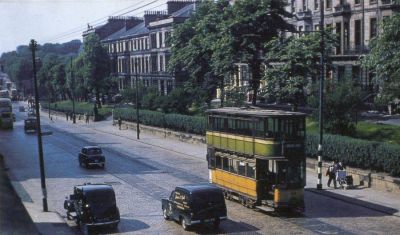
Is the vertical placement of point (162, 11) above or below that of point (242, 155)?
above

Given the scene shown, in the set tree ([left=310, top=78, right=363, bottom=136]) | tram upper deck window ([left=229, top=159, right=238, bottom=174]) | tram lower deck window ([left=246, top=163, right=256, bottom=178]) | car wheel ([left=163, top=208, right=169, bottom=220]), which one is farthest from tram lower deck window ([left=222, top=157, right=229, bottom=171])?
tree ([left=310, top=78, right=363, bottom=136])

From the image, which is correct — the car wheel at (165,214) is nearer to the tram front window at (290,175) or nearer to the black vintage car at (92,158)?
the tram front window at (290,175)

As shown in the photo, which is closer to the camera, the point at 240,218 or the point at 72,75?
the point at 240,218

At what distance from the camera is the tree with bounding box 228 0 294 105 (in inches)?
1930

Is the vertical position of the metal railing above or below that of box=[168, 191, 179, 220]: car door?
above

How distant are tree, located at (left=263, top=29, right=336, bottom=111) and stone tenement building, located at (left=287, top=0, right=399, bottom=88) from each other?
10070 millimetres

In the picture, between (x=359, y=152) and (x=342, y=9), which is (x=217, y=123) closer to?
(x=359, y=152)

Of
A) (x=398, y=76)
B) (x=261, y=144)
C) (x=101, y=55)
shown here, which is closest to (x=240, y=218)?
(x=261, y=144)

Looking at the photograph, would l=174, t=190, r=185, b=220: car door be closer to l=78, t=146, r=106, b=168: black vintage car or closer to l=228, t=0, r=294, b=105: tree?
l=78, t=146, r=106, b=168: black vintage car

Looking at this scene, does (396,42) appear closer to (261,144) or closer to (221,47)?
(261,144)

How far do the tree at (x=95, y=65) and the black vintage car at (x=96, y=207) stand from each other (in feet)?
284

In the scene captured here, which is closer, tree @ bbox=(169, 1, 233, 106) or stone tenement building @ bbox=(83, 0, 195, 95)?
tree @ bbox=(169, 1, 233, 106)

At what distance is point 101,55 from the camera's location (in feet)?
363

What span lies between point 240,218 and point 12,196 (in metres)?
22.4
